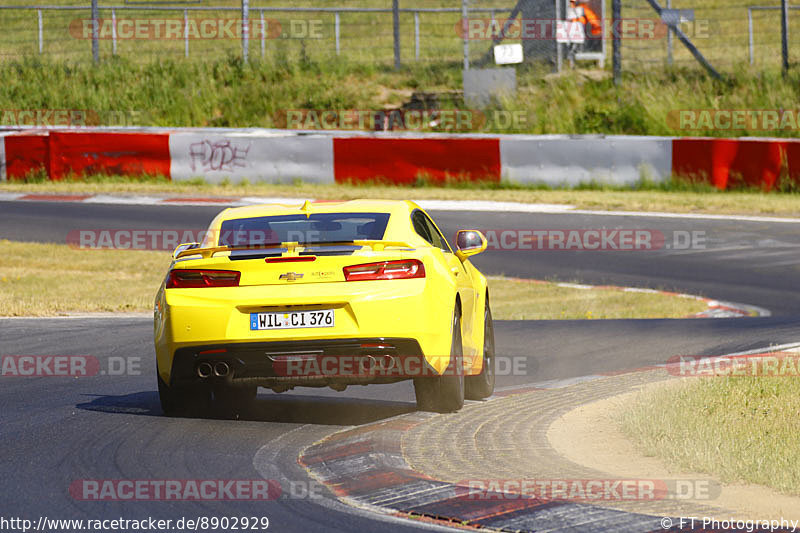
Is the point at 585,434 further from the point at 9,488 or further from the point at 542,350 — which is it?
the point at 542,350

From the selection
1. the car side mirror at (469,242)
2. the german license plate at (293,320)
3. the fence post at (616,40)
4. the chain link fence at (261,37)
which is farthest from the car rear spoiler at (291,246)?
the chain link fence at (261,37)

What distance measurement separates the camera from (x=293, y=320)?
8.14 meters

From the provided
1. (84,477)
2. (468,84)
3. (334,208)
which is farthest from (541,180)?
(84,477)

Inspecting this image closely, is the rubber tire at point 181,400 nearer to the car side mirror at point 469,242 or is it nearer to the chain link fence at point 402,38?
the car side mirror at point 469,242

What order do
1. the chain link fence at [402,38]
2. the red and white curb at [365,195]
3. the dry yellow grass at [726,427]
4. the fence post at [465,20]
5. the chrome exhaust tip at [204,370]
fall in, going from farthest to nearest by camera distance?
the chain link fence at [402,38]
the fence post at [465,20]
the red and white curb at [365,195]
the chrome exhaust tip at [204,370]
the dry yellow grass at [726,427]

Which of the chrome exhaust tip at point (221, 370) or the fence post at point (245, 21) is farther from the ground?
the fence post at point (245, 21)

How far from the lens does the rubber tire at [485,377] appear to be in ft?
32.1

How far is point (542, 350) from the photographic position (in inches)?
490

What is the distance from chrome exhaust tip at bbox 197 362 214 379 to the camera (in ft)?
27.3

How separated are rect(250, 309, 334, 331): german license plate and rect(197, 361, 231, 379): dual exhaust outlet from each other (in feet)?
1.13

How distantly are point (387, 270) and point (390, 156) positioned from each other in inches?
700

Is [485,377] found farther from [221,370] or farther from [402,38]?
[402,38]

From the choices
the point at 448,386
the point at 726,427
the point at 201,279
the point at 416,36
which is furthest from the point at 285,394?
the point at 416,36

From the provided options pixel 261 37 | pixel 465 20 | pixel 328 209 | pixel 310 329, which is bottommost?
pixel 310 329
